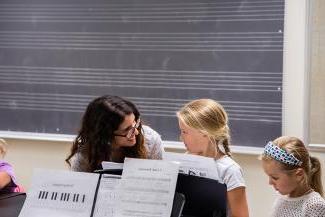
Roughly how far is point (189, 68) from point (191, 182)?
4.11 ft

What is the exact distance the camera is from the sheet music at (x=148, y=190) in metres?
1.18

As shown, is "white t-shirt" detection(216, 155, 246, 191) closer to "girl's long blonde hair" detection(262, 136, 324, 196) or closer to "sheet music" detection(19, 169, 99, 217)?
"girl's long blonde hair" detection(262, 136, 324, 196)

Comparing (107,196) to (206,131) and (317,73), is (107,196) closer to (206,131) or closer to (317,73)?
(206,131)

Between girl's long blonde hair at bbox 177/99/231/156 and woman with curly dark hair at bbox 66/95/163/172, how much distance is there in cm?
22

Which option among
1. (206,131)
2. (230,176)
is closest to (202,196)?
(230,176)

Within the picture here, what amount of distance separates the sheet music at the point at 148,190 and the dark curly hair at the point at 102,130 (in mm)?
484

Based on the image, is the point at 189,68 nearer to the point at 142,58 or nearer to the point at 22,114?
the point at 142,58

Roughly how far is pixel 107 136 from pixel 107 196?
1.75ft

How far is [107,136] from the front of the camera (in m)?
1.76

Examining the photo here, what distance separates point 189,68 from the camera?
2398 millimetres

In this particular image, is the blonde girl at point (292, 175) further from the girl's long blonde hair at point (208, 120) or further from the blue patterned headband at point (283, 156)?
the girl's long blonde hair at point (208, 120)

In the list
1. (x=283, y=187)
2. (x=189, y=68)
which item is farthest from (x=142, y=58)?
(x=283, y=187)

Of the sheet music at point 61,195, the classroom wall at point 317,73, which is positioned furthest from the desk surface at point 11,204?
the classroom wall at point 317,73

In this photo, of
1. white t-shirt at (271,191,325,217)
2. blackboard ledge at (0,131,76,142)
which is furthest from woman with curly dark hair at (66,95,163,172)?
blackboard ledge at (0,131,76,142)
